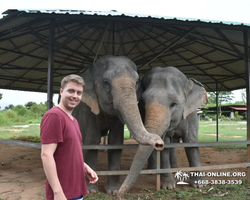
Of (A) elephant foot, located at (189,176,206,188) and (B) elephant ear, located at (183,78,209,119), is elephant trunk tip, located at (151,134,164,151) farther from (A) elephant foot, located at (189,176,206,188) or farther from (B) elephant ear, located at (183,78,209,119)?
(A) elephant foot, located at (189,176,206,188)

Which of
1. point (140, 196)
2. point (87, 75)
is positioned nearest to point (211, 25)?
point (87, 75)

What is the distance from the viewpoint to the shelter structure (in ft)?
15.7

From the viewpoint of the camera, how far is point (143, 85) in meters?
5.34

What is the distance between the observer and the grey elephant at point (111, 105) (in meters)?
3.65

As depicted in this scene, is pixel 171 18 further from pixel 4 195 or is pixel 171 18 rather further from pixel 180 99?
pixel 4 195

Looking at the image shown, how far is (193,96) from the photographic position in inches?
202

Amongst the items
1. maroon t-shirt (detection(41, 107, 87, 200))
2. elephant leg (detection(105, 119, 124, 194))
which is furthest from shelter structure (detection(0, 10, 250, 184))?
maroon t-shirt (detection(41, 107, 87, 200))

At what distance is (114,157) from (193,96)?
6.88 ft

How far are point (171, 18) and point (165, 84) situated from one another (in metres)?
1.24

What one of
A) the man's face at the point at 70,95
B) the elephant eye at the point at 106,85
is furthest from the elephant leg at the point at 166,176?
the man's face at the point at 70,95

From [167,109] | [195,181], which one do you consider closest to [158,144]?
[167,109]

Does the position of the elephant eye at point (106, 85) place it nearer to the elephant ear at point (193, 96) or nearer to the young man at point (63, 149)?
the elephant ear at point (193, 96)

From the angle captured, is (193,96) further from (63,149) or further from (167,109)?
(63,149)

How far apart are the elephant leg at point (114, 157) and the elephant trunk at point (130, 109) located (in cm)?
139
